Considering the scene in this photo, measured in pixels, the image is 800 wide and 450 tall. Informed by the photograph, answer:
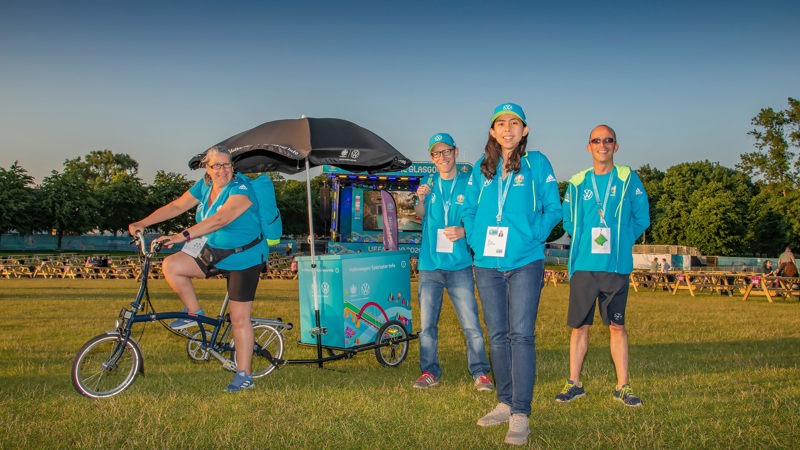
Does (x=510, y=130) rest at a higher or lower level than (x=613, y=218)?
higher

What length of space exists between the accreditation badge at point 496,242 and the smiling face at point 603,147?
1414mm

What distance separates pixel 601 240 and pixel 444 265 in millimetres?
1401

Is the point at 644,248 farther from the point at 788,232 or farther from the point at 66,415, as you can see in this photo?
the point at 66,415

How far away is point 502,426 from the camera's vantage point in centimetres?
423

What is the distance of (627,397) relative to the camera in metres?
4.85

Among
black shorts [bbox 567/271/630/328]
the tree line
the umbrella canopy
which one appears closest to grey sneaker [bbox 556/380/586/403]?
black shorts [bbox 567/271/630/328]

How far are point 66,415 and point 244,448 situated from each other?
1.59 meters

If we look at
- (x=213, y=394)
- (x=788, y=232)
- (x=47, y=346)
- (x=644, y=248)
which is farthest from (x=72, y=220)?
(x=788, y=232)

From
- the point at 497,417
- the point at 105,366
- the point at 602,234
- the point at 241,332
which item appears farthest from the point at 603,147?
the point at 105,366

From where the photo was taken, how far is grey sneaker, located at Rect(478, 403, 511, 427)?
13.9 ft

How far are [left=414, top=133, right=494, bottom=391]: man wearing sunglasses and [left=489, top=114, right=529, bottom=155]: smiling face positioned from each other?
57.9 inches

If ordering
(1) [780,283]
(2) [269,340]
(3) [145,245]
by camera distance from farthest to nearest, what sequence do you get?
(1) [780,283], (2) [269,340], (3) [145,245]

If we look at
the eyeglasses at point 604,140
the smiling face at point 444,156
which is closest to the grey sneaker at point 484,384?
the smiling face at point 444,156

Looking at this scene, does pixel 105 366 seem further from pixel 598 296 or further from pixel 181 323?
pixel 598 296
